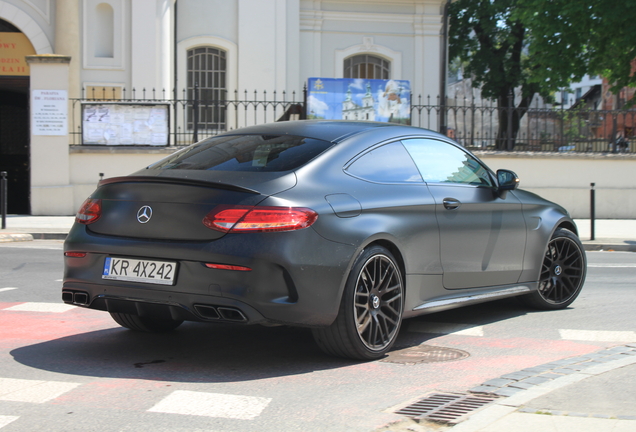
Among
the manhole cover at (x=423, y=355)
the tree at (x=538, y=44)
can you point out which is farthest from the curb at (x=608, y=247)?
the manhole cover at (x=423, y=355)

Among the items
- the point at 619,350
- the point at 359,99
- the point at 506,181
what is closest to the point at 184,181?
the point at 506,181

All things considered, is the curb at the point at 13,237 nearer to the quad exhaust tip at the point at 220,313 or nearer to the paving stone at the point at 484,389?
the quad exhaust tip at the point at 220,313

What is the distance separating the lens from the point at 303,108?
19.6 meters

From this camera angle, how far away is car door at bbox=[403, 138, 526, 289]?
6.08m

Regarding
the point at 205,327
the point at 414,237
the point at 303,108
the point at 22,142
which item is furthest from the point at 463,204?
the point at 22,142

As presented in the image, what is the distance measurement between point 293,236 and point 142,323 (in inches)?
73.4

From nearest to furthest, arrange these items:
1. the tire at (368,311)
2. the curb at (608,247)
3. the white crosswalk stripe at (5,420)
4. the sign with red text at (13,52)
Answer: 1. the white crosswalk stripe at (5,420)
2. the tire at (368,311)
3. the curb at (608,247)
4. the sign with red text at (13,52)

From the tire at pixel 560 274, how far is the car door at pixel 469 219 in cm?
57

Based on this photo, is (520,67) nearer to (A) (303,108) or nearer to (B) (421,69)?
(B) (421,69)

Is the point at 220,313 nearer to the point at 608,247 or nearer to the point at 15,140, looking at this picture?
the point at 608,247

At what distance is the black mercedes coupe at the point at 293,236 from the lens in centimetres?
476

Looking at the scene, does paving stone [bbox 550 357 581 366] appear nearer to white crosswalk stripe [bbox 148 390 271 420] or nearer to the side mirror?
the side mirror

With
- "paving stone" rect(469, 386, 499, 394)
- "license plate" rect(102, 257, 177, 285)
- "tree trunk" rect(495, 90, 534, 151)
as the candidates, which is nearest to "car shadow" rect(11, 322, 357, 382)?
"license plate" rect(102, 257, 177, 285)

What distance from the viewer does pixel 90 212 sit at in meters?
5.35
